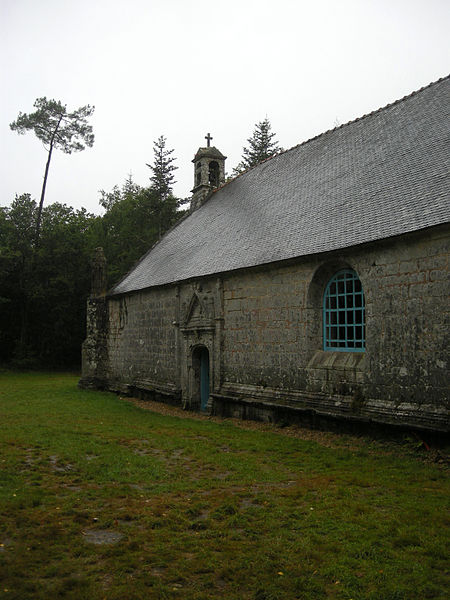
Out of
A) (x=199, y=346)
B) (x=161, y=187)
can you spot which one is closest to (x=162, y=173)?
(x=161, y=187)

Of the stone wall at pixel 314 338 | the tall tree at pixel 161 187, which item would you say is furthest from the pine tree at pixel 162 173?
the stone wall at pixel 314 338

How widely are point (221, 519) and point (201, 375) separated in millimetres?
9739

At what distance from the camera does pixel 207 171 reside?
73.6 ft

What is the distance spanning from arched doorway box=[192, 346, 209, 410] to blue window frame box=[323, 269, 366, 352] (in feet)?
16.4

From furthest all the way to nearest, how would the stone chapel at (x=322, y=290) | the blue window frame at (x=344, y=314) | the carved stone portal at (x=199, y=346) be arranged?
the carved stone portal at (x=199, y=346)
the blue window frame at (x=344, y=314)
the stone chapel at (x=322, y=290)

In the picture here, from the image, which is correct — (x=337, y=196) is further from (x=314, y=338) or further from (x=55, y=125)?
(x=55, y=125)

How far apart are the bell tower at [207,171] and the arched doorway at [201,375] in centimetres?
901

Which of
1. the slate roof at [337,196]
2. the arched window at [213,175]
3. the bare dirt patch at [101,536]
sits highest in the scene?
the arched window at [213,175]

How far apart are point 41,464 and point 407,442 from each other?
19.9 ft

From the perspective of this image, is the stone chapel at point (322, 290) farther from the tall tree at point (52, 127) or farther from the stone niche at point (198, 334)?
the tall tree at point (52, 127)

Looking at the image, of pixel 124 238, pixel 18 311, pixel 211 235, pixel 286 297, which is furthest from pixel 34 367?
pixel 286 297

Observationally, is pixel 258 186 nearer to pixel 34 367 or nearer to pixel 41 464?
pixel 41 464

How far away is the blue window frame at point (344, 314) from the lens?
10.5 m

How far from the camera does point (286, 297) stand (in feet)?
38.4
